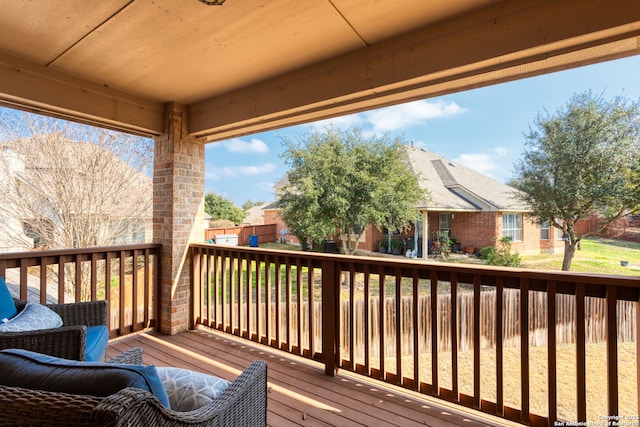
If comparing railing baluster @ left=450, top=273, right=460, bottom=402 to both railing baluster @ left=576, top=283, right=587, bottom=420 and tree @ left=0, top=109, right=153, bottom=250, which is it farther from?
tree @ left=0, top=109, right=153, bottom=250

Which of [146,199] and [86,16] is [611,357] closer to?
→ [86,16]

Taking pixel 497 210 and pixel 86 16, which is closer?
pixel 86 16

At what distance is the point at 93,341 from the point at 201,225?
196cm

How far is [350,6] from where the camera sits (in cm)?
189

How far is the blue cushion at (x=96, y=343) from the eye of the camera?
1908mm

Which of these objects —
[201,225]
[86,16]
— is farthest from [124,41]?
[201,225]

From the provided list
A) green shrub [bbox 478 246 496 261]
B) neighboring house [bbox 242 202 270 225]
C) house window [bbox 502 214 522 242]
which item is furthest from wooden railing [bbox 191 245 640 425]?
neighboring house [bbox 242 202 270 225]

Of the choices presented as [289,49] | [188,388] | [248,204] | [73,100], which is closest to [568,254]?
[289,49]

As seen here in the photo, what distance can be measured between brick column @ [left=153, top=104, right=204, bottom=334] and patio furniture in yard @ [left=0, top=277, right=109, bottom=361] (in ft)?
3.94

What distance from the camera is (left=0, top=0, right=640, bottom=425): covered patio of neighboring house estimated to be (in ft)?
5.92

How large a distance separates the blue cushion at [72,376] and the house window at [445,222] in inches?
459

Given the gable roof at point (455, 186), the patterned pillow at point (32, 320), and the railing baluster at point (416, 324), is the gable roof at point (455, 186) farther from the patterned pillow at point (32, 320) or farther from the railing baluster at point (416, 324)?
the patterned pillow at point (32, 320)

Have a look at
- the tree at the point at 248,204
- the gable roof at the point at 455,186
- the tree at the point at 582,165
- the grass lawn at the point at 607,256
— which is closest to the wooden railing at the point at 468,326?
the grass lawn at the point at 607,256

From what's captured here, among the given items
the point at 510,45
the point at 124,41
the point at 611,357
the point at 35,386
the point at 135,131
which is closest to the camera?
the point at 35,386
